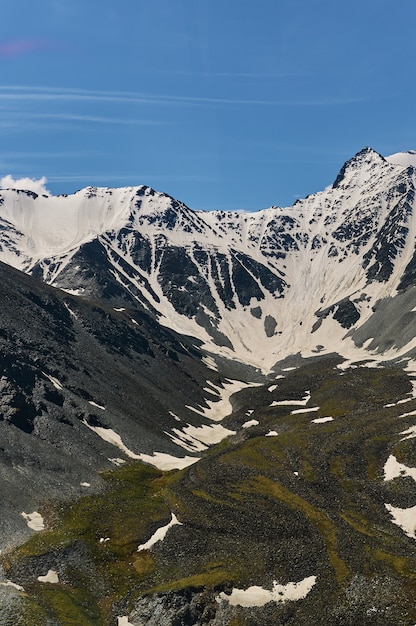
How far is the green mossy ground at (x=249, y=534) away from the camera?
204 feet

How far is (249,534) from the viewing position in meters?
77.9

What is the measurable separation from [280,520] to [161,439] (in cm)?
6189

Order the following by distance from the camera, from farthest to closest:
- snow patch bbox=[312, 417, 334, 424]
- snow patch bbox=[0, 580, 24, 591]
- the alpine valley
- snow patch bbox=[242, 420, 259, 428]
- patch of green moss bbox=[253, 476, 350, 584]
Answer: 1. snow patch bbox=[242, 420, 259, 428]
2. snow patch bbox=[312, 417, 334, 424]
3. patch of green moss bbox=[253, 476, 350, 584]
4. snow patch bbox=[0, 580, 24, 591]
5. the alpine valley

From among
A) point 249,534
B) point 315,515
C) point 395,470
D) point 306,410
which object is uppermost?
point 395,470

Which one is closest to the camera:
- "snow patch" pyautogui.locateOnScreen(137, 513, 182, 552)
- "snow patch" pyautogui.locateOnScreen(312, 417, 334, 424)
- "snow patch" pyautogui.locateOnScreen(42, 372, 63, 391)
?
"snow patch" pyautogui.locateOnScreen(137, 513, 182, 552)

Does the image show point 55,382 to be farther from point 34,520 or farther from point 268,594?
point 268,594

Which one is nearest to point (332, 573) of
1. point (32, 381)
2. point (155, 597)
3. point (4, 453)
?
point (155, 597)

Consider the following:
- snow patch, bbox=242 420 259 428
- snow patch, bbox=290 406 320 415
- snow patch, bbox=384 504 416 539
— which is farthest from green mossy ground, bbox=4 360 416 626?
snow patch, bbox=242 420 259 428

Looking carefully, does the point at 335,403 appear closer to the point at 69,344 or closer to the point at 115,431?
the point at 115,431

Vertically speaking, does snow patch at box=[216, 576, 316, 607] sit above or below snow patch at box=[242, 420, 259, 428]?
above

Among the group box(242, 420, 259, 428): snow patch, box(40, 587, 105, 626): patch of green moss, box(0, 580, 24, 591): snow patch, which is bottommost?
box(242, 420, 259, 428): snow patch

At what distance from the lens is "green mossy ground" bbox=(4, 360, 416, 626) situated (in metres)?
62.1

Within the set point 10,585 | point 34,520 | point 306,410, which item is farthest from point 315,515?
point 306,410

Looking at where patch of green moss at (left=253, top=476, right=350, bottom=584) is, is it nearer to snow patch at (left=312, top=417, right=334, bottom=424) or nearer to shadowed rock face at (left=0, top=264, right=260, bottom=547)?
shadowed rock face at (left=0, top=264, right=260, bottom=547)
